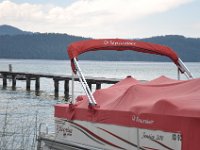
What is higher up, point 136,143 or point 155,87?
point 155,87

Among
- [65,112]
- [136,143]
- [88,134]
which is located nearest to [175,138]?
[136,143]

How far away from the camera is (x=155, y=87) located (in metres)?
10.1

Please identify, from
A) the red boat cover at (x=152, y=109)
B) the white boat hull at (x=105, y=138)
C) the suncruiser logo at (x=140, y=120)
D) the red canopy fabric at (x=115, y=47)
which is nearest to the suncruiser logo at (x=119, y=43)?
the red canopy fabric at (x=115, y=47)

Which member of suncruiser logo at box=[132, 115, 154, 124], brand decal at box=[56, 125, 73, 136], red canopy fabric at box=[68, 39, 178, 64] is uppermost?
red canopy fabric at box=[68, 39, 178, 64]

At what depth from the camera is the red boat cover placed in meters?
7.79

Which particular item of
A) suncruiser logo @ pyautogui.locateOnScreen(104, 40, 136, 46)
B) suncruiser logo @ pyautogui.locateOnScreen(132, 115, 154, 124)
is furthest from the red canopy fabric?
suncruiser logo @ pyautogui.locateOnScreen(132, 115, 154, 124)

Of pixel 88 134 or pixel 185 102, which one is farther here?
pixel 88 134

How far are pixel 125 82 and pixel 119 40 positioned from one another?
1267 mm

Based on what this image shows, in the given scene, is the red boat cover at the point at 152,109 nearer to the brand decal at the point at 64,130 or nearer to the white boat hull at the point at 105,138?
the white boat hull at the point at 105,138

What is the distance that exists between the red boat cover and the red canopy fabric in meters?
0.99

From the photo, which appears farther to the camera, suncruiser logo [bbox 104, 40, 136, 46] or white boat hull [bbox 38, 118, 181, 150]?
suncruiser logo [bbox 104, 40, 136, 46]

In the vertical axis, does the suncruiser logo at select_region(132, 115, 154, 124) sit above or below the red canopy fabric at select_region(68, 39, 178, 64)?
below

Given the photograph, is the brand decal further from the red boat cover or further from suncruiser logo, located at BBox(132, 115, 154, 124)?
suncruiser logo, located at BBox(132, 115, 154, 124)

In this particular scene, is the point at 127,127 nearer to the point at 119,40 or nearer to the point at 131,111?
the point at 131,111
